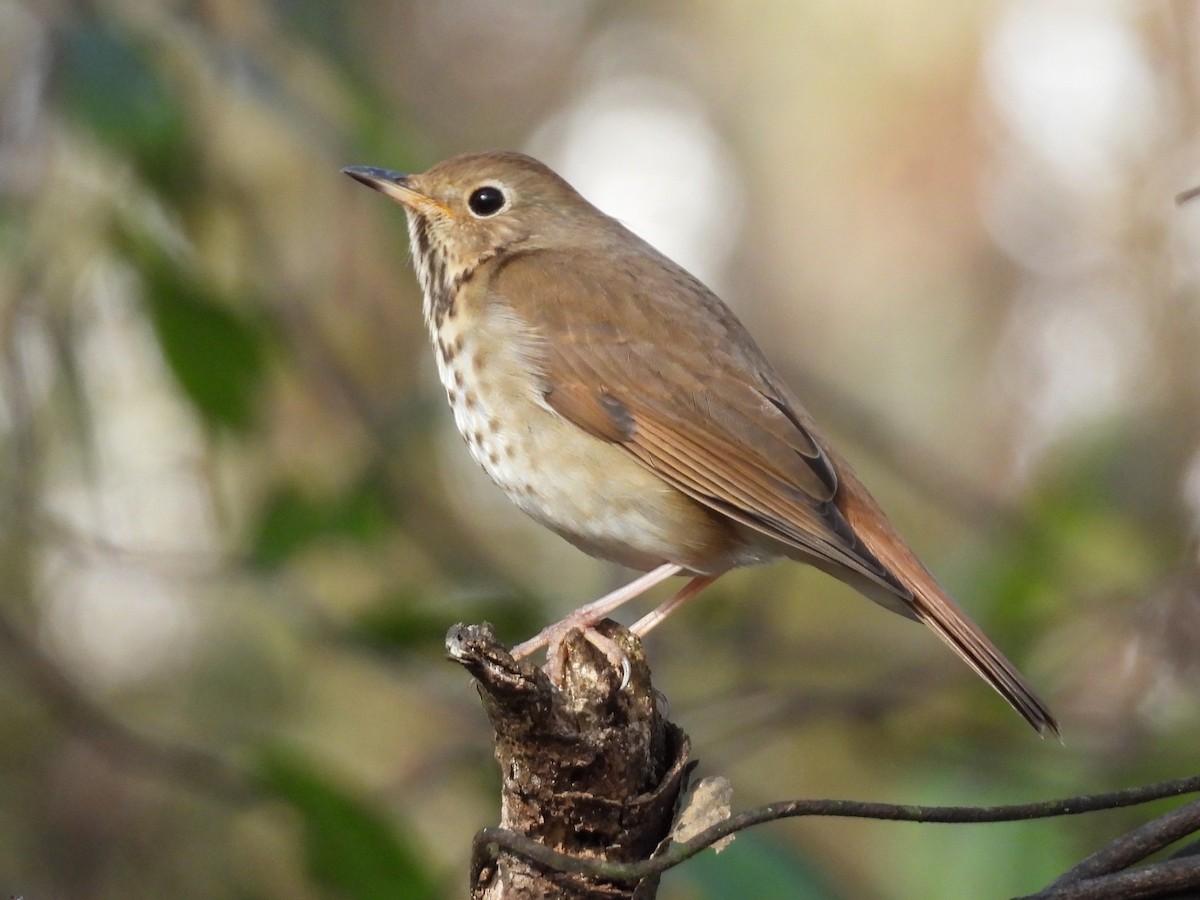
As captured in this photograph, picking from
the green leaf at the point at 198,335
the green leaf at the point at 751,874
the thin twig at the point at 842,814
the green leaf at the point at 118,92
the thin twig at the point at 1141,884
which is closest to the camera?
the thin twig at the point at 1141,884

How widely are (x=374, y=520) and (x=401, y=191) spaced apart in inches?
37.5

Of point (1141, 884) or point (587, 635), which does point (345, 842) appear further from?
point (1141, 884)

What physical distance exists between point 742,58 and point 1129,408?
922 cm

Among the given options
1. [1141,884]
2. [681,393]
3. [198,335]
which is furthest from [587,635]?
[198,335]

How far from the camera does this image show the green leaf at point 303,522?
4203 mm

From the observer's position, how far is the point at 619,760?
2.20 m

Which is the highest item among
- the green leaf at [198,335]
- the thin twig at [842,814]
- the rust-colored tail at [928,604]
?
the green leaf at [198,335]

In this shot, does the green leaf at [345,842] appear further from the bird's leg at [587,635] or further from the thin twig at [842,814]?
the thin twig at [842,814]

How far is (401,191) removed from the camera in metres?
4.05

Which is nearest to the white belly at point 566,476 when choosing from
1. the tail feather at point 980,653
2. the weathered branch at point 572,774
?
the tail feather at point 980,653

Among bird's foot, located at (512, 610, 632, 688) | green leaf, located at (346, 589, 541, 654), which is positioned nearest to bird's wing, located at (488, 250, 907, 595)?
bird's foot, located at (512, 610, 632, 688)

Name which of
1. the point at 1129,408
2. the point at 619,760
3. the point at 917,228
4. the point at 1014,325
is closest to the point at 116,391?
the point at 1129,408

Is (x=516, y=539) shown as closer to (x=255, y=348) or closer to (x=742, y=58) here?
(x=255, y=348)

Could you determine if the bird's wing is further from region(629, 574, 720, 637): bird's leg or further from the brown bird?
region(629, 574, 720, 637): bird's leg
